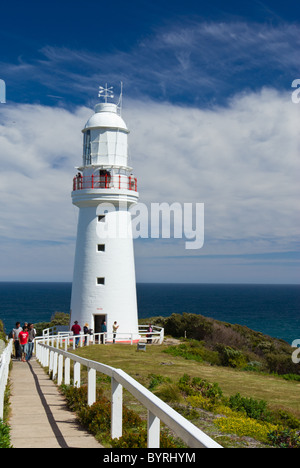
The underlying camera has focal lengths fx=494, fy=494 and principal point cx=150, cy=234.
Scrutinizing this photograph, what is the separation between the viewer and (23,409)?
9.31m

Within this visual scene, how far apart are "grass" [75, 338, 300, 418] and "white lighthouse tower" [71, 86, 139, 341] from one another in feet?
10.6

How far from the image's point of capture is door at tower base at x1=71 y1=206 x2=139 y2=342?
2822cm

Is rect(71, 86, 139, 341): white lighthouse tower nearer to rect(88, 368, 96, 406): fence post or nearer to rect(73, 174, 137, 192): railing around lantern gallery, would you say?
rect(73, 174, 137, 192): railing around lantern gallery

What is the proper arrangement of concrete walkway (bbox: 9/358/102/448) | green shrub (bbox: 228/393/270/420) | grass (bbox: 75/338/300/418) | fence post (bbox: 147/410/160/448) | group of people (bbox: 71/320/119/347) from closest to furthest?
fence post (bbox: 147/410/160/448)
concrete walkway (bbox: 9/358/102/448)
green shrub (bbox: 228/393/270/420)
grass (bbox: 75/338/300/418)
group of people (bbox: 71/320/119/347)

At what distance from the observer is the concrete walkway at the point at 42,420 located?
685 centimetres

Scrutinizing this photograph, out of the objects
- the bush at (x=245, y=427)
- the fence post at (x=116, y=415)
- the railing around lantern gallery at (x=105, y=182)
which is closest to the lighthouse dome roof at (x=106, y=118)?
the railing around lantern gallery at (x=105, y=182)

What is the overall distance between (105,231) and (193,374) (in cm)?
1291

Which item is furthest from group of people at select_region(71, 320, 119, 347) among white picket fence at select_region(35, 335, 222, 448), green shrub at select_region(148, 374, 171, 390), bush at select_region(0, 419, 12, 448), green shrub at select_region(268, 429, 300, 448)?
bush at select_region(0, 419, 12, 448)

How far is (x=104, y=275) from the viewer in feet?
93.0

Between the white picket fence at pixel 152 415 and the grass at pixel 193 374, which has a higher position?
the white picket fence at pixel 152 415

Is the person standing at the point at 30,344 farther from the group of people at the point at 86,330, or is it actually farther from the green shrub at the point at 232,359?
the green shrub at the point at 232,359

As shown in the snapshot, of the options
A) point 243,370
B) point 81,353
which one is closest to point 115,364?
point 81,353

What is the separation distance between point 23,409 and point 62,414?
A: 95cm
